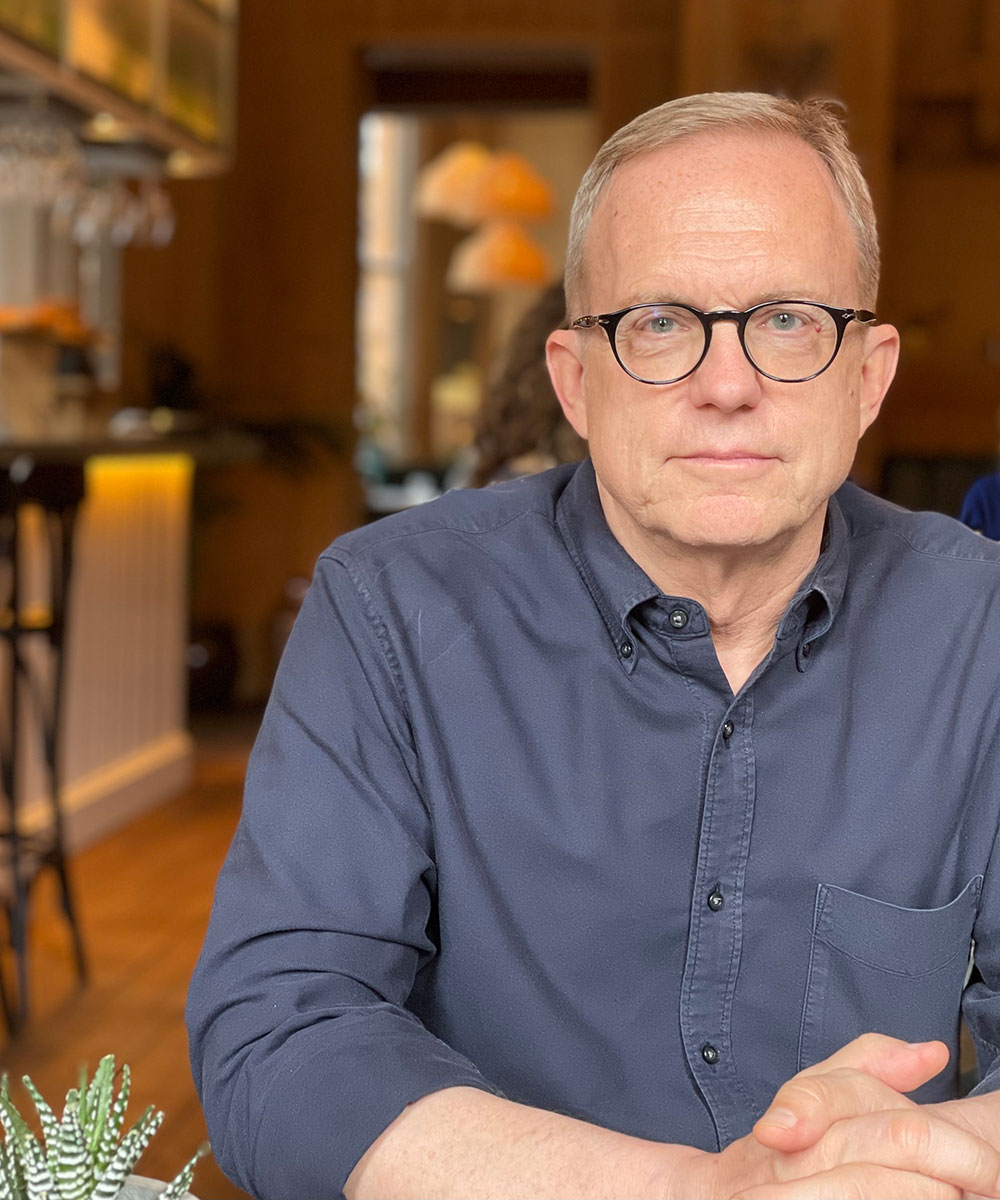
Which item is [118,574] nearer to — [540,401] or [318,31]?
[540,401]

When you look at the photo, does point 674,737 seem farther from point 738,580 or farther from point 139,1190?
point 139,1190

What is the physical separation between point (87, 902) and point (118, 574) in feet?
4.15

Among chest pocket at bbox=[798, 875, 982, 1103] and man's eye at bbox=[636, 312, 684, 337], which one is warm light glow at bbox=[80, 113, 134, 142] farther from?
chest pocket at bbox=[798, 875, 982, 1103]

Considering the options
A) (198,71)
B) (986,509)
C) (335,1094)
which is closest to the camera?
(335,1094)

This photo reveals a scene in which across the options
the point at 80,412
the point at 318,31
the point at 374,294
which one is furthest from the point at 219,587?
the point at 374,294

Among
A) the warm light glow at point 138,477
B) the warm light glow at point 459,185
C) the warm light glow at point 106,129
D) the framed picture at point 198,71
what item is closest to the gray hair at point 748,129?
the warm light glow at point 138,477

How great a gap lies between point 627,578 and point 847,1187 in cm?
54

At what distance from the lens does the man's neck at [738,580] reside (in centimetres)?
123

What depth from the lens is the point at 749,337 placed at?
1.17 meters

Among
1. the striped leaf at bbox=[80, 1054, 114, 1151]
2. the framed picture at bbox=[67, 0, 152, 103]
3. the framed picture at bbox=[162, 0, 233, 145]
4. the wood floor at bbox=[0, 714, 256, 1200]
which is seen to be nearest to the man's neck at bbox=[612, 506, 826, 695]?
the striped leaf at bbox=[80, 1054, 114, 1151]

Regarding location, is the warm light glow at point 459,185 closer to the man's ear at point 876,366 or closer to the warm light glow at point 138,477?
the warm light glow at point 138,477

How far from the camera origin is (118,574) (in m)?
5.25

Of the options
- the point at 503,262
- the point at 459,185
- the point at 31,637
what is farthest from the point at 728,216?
the point at 503,262

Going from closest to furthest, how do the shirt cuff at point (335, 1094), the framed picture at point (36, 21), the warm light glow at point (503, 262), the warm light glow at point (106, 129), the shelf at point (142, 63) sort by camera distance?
the shirt cuff at point (335, 1094) → the framed picture at point (36, 21) → the shelf at point (142, 63) → the warm light glow at point (106, 129) → the warm light glow at point (503, 262)
